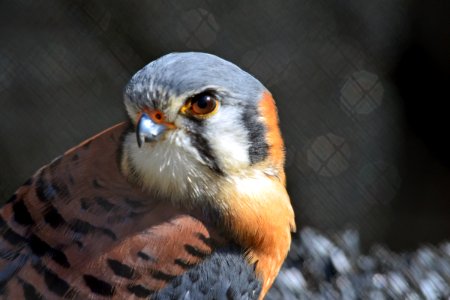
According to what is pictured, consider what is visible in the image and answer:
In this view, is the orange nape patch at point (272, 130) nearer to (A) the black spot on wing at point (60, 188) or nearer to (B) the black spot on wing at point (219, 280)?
(B) the black spot on wing at point (219, 280)

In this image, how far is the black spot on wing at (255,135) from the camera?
1184mm

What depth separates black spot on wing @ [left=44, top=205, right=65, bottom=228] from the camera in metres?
1.13

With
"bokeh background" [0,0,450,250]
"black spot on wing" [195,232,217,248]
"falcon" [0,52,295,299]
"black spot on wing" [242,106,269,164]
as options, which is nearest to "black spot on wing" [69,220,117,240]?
"falcon" [0,52,295,299]

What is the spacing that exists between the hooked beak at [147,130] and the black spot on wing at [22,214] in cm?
20

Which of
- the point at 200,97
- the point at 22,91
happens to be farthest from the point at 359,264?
the point at 22,91

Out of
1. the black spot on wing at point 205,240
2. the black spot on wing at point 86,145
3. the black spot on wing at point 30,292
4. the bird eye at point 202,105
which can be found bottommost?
the black spot on wing at point 205,240

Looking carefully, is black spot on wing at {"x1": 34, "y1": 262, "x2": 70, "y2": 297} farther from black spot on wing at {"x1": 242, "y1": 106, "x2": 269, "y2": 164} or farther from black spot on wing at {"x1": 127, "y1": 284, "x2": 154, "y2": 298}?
black spot on wing at {"x1": 242, "y1": 106, "x2": 269, "y2": 164}

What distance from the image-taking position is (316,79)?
6.68 feet

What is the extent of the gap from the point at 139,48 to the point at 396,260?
820 mm

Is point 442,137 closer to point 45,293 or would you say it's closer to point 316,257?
point 316,257

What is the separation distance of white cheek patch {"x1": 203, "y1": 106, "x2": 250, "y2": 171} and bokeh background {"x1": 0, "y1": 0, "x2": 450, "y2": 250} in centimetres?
79

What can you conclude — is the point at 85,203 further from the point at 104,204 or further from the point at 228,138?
the point at 228,138

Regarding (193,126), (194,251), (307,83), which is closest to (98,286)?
(194,251)

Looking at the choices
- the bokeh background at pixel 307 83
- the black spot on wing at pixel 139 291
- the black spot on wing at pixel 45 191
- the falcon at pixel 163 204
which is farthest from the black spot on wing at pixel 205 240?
the bokeh background at pixel 307 83
